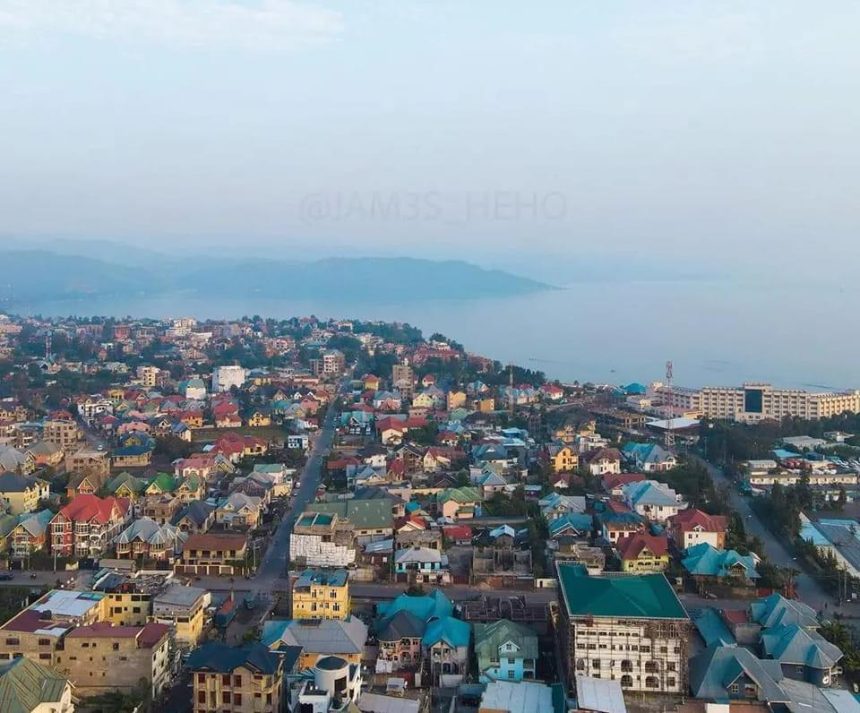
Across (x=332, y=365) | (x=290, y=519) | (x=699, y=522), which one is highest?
(x=332, y=365)

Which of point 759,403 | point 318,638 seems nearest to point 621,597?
point 318,638

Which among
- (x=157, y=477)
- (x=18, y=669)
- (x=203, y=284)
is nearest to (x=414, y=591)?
(x=18, y=669)

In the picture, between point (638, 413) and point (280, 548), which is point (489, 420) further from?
point (280, 548)

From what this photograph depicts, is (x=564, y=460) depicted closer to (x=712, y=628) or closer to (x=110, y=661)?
(x=712, y=628)

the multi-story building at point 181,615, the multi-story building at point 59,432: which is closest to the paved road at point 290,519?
the multi-story building at point 181,615

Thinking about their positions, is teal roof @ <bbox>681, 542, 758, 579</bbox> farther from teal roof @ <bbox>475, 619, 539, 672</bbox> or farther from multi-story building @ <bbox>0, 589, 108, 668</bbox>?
multi-story building @ <bbox>0, 589, 108, 668</bbox>

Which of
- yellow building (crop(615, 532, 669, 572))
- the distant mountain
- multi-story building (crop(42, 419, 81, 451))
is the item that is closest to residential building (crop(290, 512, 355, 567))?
yellow building (crop(615, 532, 669, 572))
